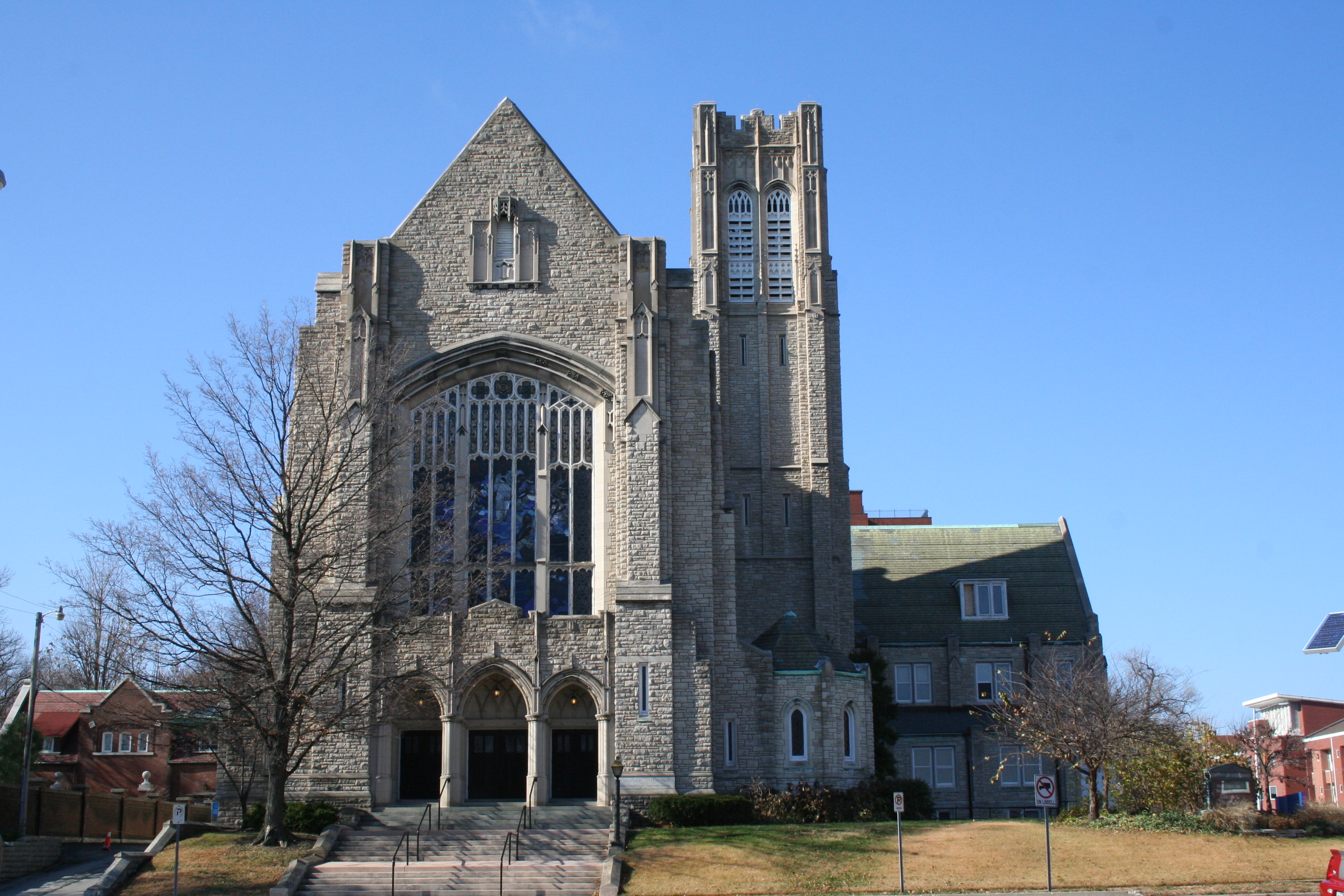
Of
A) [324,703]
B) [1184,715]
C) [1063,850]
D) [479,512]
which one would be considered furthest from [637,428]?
[1184,715]

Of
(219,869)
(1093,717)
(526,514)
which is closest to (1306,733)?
(1093,717)

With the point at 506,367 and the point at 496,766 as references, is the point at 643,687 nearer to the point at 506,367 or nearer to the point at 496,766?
the point at 496,766

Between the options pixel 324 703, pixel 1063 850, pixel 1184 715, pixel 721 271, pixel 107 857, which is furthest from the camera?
pixel 721 271

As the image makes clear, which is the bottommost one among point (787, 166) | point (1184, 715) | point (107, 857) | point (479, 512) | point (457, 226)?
point (107, 857)

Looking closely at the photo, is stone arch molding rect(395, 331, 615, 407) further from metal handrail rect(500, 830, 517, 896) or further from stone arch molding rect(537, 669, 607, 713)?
metal handrail rect(500, 830, 517, 896)

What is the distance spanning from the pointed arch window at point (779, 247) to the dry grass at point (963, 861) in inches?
904

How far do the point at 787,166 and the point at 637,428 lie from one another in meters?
19.3

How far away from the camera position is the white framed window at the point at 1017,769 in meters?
44.9

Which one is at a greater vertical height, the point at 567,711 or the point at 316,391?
the point at 316,391

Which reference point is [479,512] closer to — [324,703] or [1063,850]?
[324,703]

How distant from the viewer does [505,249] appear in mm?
35500

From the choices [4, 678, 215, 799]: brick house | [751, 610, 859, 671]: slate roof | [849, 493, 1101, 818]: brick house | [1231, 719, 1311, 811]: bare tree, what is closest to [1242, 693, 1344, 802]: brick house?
[1231, 719, 1311, 811]: bare tree

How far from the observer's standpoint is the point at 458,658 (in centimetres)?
3250

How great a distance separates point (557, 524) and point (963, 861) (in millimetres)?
12921
